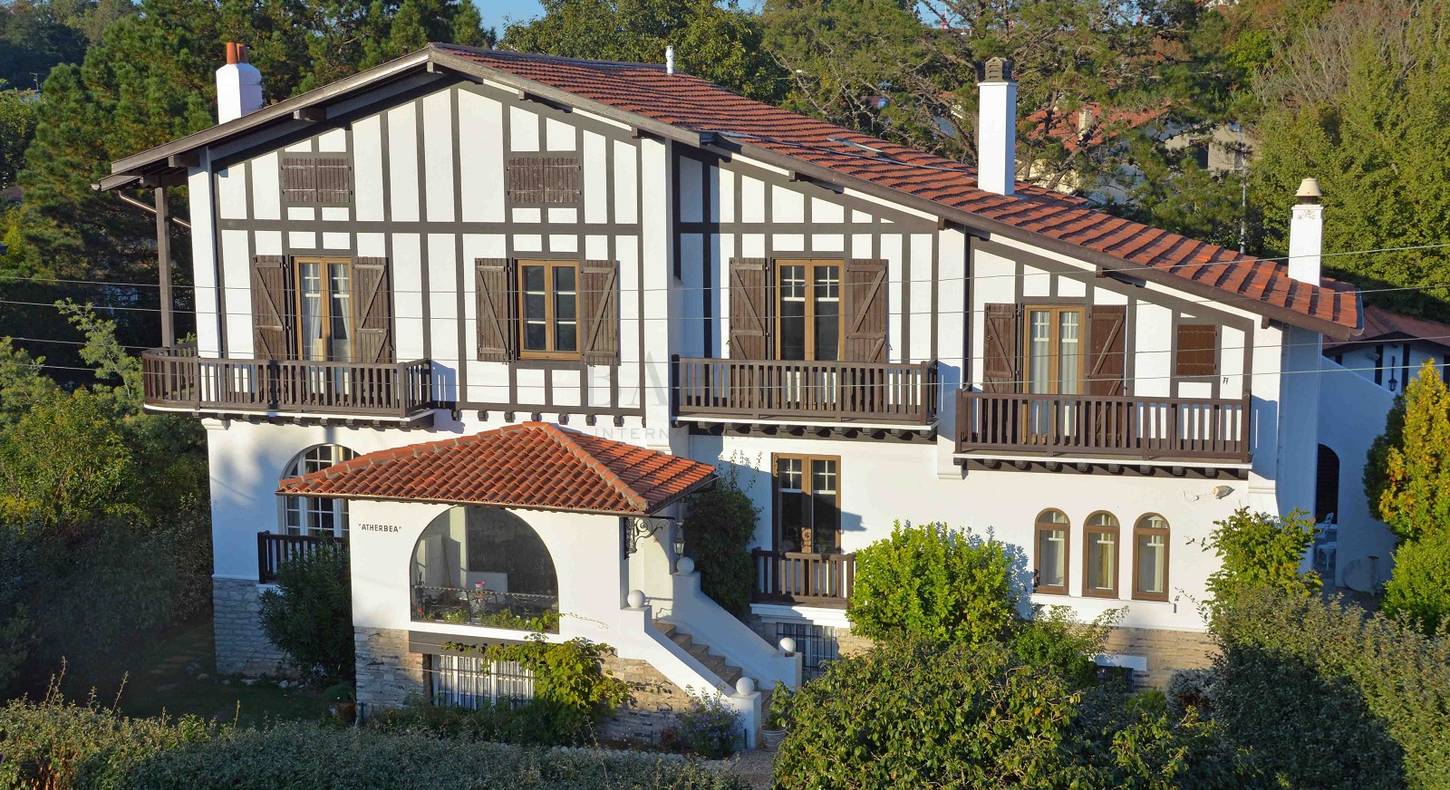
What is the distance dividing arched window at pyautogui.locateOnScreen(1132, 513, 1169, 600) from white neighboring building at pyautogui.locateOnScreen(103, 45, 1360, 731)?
4cm

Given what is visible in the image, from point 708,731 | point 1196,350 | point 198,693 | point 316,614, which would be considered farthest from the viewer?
point 198,693

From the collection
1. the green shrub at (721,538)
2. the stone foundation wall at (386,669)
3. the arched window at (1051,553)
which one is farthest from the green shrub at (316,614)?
the arched window at (1051,553)

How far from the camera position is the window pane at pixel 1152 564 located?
1998 cm

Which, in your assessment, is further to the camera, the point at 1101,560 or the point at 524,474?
the point at 1101,560

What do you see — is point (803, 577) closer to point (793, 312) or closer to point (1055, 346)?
point (793, 312)

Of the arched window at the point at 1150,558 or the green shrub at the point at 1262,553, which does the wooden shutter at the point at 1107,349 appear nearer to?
the arched window at the point at 1150,558

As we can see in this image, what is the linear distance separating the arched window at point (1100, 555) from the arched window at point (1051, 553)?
29 centimetres

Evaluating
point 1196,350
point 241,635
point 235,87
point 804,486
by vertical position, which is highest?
point 235,87

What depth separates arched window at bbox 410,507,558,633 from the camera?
19.3 metres

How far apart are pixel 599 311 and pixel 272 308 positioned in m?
5.04

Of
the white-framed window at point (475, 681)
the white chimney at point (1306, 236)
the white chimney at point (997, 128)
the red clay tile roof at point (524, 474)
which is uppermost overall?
the white chimney at point (997, 128)

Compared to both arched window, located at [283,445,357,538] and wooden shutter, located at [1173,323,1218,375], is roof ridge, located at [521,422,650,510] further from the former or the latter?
wooden shutter, located at [1173,323,1218,375]

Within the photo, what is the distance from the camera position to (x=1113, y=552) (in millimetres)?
20109

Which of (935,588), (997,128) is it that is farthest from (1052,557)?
(997,128)
